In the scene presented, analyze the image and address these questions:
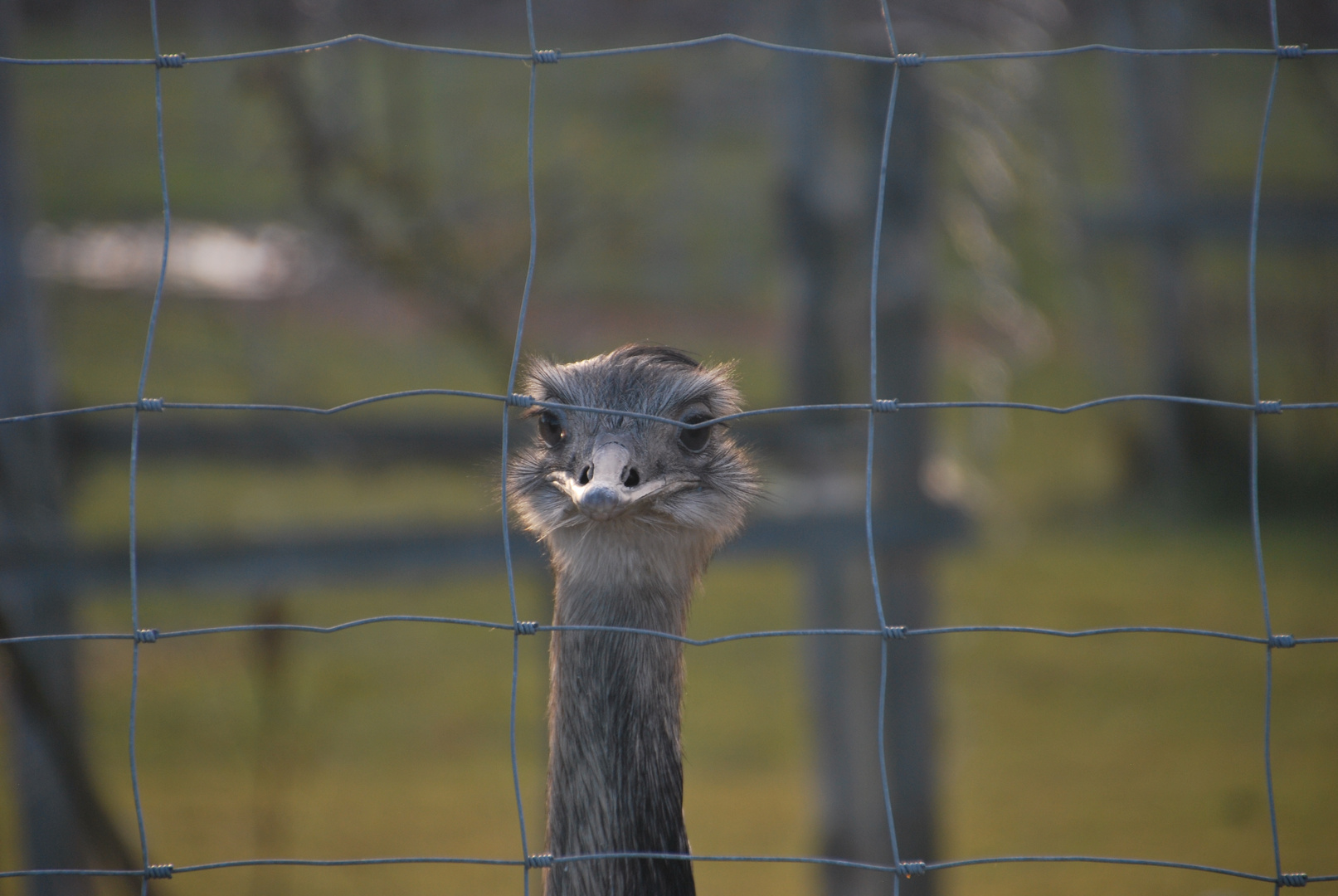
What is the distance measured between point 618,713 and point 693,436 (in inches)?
17.0

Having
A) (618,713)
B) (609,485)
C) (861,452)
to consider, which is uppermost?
(861,452)

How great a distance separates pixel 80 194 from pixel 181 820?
9.38 feet

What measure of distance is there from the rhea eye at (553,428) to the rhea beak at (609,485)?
0.17m

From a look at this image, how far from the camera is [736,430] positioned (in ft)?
9.45

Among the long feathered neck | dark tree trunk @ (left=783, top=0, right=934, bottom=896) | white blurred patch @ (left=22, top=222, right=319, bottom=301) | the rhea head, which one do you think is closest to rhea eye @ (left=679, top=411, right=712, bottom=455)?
the rhea head

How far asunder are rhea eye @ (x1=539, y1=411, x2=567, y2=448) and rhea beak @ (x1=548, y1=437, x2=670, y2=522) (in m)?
0.17

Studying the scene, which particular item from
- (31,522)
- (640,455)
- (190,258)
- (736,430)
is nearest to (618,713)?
(640,455)

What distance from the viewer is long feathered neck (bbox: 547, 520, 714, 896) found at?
1.74 metres

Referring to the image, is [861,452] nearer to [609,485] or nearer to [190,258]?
[609,485]

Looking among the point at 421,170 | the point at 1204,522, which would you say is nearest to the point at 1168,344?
the point at 1204,522

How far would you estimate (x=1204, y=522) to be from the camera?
22.3ft

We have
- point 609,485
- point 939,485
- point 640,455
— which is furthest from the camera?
point 939,485

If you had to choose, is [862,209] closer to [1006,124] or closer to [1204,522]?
[1006,124]

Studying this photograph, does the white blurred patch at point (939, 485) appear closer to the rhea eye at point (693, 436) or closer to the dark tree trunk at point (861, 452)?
the dark tree trunk at point (861, 452)
